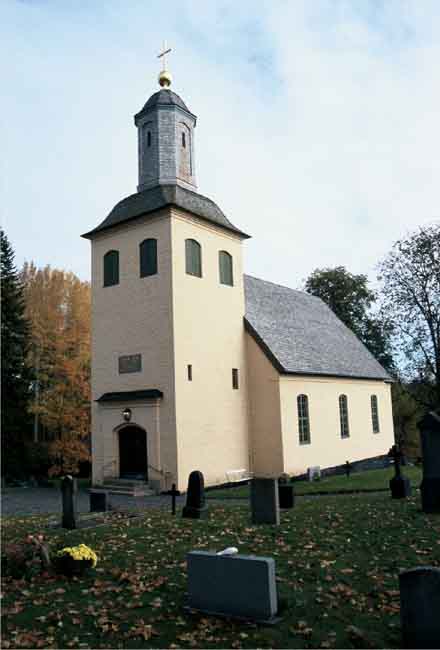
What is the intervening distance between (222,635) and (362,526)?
20.2ft

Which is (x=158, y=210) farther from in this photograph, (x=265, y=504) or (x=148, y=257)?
(x=265, y=504)

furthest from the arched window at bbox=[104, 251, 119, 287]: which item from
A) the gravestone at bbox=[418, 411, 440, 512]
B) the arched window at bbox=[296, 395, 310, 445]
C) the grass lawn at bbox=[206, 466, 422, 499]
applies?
the gravestone at bbox=[418, 411, 440, 512]

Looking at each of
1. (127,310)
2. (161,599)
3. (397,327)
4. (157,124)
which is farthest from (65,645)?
(397,327)

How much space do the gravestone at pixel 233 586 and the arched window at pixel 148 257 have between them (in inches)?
656

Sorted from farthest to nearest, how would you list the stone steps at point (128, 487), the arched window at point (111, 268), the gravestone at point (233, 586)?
1. the arched window at point (111, 268)
2. the stone steps at point (128, 487)
3. the gravestone at point (233, 586)

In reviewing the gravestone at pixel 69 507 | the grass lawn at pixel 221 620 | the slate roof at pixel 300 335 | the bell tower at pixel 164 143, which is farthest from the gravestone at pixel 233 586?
the bell tower at pixel 164 143

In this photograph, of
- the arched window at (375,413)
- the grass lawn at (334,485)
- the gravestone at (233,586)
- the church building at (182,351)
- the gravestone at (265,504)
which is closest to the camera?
the gravestone at (233,586)

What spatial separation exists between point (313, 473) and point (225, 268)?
34.9 feet

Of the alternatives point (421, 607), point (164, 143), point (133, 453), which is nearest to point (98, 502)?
point (133, 453)

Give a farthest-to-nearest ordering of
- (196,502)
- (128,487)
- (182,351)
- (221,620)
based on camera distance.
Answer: (182,351) → (128,487) → (196,502) → (221,620)

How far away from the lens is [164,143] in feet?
81.5

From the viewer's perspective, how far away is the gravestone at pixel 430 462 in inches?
521

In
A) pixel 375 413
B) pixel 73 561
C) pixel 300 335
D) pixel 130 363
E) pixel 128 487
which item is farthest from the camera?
pixel 375 413

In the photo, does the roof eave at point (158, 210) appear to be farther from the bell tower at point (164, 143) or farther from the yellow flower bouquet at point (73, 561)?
the yellow flower bouquet at point (73, 561)
